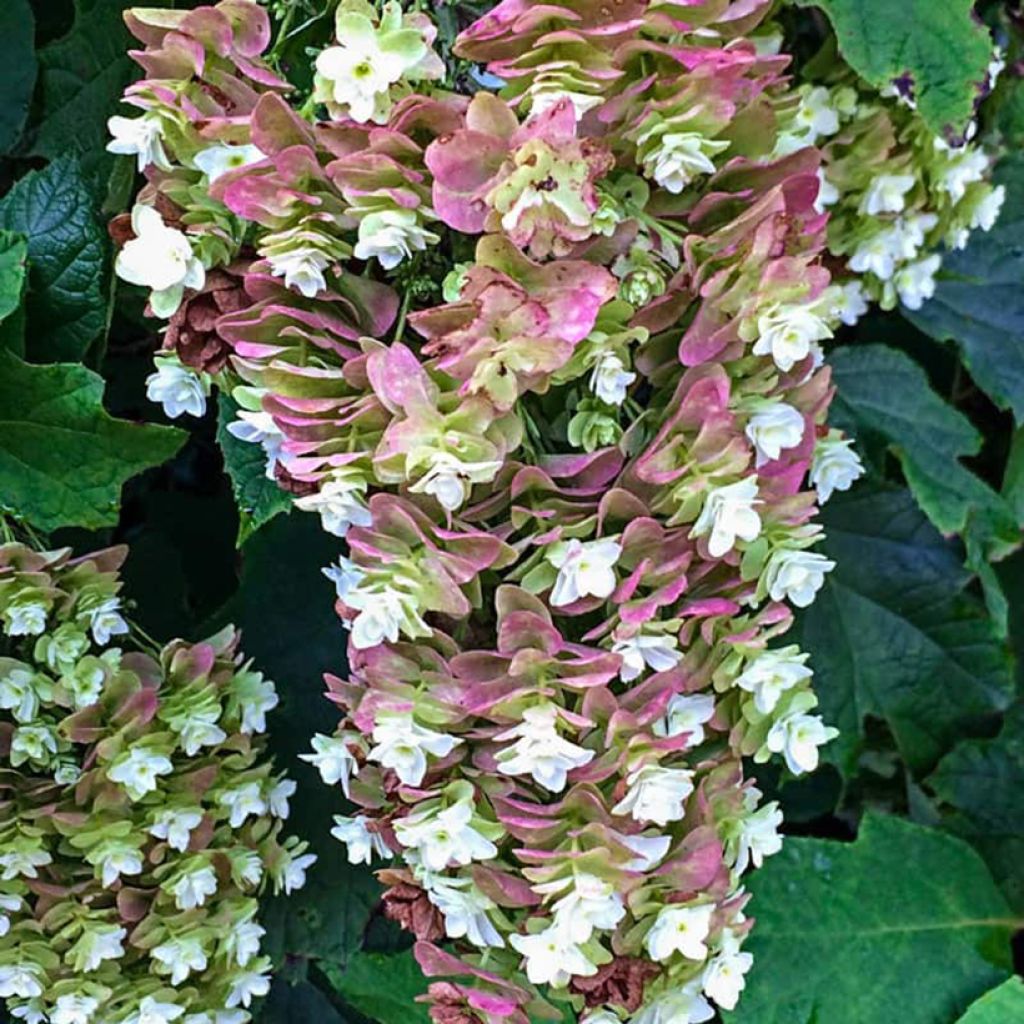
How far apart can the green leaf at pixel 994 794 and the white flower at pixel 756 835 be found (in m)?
0.58

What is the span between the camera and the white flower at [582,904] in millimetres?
585

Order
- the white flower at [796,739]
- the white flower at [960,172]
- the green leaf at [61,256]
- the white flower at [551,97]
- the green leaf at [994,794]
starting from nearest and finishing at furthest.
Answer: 1. the white flower at [551,97]
2. the white flower at [796,739]
3. the green leaf at [61,256]
4. the white flower at [960,172]
5. the green leaf at [994,794]

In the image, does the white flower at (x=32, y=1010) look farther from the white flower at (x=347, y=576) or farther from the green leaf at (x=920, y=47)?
the green leaf at (x=920, y=47)

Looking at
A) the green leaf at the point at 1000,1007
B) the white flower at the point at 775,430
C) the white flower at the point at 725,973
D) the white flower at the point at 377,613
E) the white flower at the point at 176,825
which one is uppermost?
the white flower at the point at 775,430

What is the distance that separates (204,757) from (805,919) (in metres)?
0.55

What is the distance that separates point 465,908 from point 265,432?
25 cm

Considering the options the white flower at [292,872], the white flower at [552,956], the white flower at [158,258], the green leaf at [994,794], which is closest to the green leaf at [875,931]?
the green leaf at [994,794]

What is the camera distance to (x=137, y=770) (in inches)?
30.0

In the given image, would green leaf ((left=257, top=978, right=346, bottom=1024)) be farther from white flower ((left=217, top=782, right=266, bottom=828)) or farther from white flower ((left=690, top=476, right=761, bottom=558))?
white flower ((left=690, top=476, right=761, bottom=558))

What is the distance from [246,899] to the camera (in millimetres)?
836

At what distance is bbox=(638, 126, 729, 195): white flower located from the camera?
58 centimetres

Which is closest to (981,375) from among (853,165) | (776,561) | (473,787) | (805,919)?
(853,165)

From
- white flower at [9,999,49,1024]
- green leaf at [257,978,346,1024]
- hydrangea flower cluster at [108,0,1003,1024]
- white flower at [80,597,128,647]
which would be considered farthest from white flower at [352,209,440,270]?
green leaf at [257,978,346,1024]

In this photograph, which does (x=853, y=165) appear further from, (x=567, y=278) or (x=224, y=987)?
(x=224, y=987)
